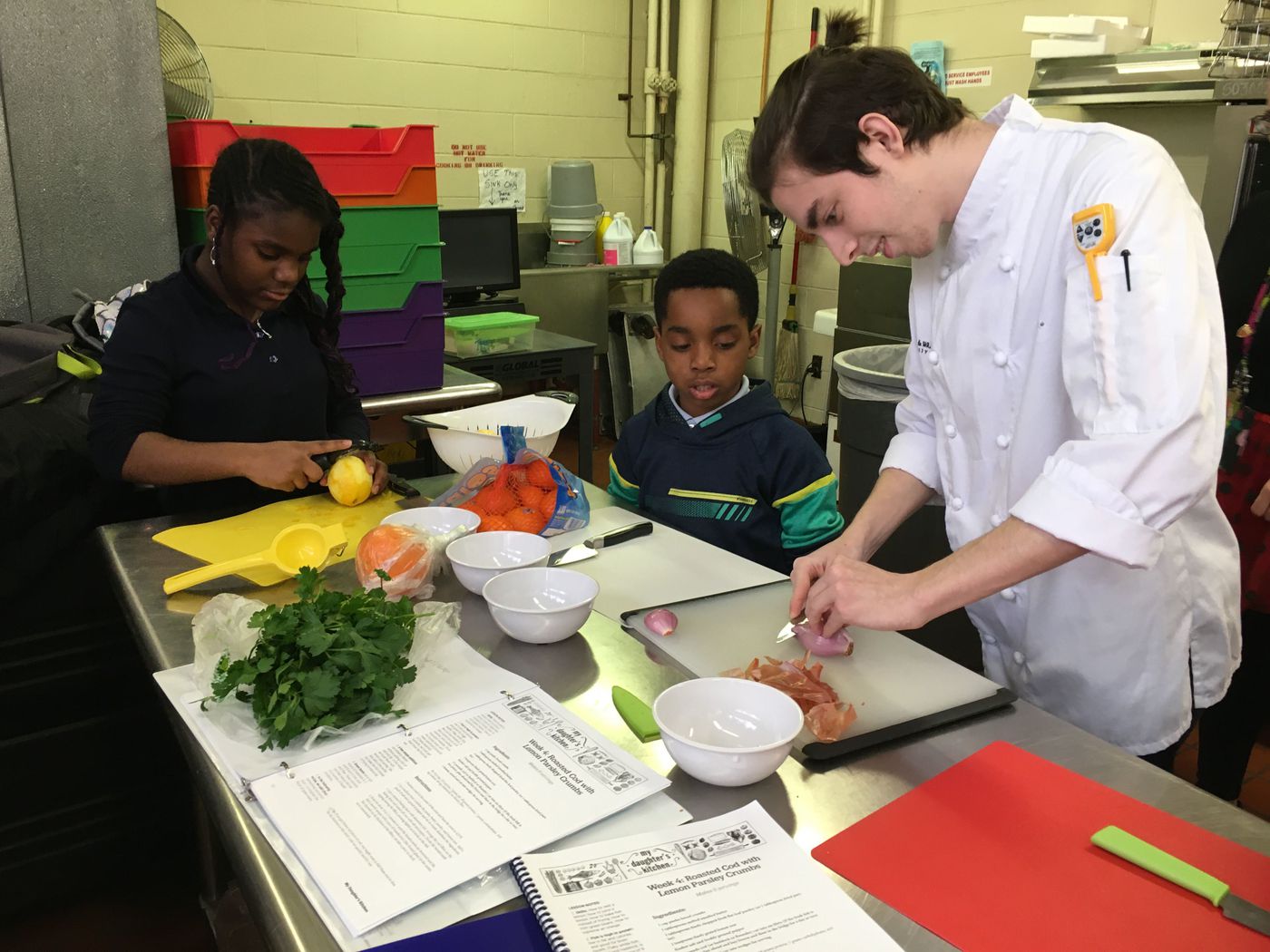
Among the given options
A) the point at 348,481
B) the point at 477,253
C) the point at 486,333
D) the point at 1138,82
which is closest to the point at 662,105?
the point at 477,253

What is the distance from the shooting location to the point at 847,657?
1154 millimetres

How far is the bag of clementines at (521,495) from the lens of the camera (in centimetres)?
154

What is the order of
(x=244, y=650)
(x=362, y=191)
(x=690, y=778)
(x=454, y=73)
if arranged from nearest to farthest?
(x=690, y=778)
(x=244, y=650)
(x=362, y=191)
(x=454, y=73)

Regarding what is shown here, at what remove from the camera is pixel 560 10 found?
4.63 metres

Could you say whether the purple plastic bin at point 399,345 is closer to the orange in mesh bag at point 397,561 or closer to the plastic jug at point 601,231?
the orange in mesh bag at point 397,561

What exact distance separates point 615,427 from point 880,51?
3.82 metres

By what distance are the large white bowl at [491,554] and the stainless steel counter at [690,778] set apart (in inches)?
1.7

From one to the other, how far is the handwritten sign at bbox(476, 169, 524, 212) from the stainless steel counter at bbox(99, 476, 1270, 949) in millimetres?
3551

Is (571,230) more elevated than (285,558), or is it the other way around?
(571,230)

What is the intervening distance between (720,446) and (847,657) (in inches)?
26.7

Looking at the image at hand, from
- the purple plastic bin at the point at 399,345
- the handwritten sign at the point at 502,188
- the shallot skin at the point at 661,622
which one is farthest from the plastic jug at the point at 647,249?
the shallot skin at the point at 661,622

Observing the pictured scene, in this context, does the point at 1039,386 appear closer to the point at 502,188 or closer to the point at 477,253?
the point at 477,253

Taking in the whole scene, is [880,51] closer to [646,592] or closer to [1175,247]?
[1175,247]

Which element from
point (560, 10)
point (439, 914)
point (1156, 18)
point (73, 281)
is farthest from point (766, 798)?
point (560, 10)
